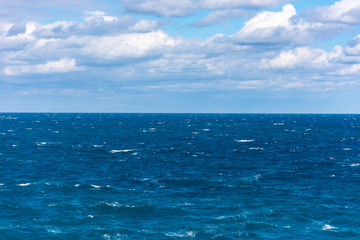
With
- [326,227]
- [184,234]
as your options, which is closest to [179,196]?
[184,234]

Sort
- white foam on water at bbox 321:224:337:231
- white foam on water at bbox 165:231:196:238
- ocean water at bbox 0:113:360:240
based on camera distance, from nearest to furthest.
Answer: white foam on water at bbox 165:231:196:238 → ocean water at bbox 0:113:360:240 → white foam on water at bbox 321:224:337:231

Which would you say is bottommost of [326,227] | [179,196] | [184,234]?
[184,234]

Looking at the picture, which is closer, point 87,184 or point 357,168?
point 87,184

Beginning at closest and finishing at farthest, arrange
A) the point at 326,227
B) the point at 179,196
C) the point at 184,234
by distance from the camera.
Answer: the point at 184,234 < the point at 326,227 < the point at 179,196

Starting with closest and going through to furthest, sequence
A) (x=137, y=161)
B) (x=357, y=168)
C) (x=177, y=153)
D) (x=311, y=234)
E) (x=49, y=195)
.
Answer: (x=311, y=234) → (x=49, y=195) → (x=357, y=168) → (x=137, y=161) → (x=177, y=153)

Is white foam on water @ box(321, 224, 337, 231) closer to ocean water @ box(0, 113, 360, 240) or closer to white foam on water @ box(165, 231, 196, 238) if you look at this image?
ocean water @ box(0, 113, 360, 240)

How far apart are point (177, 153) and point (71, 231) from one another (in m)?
59.6

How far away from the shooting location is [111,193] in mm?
54562

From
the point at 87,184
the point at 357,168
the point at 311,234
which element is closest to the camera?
the point at 311,234

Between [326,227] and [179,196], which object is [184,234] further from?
[326,227]

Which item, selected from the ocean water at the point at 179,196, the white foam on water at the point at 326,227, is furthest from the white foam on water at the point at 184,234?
the white foam on water at the point at 326,227

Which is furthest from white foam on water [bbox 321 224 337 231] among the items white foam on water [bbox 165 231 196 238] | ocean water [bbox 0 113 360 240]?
white foam on water [bbox 165 231 196 238]

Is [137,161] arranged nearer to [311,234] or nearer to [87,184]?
[87,184]

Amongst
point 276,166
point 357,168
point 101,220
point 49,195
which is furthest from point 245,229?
point 357,168
